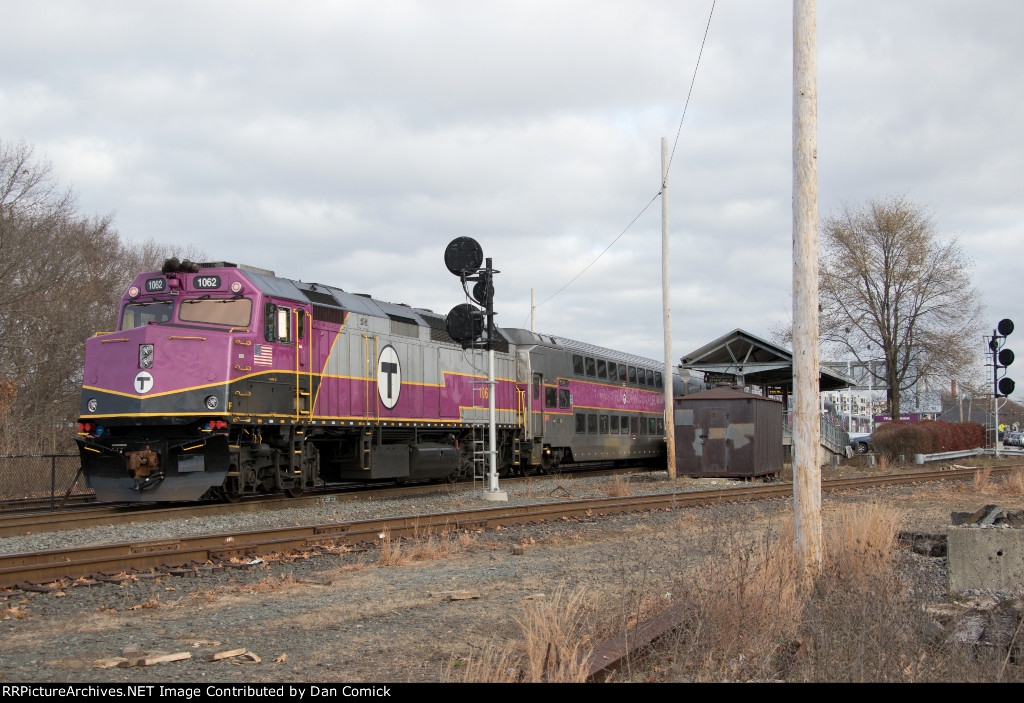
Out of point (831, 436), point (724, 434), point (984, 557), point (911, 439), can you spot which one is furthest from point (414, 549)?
point (831, 436)

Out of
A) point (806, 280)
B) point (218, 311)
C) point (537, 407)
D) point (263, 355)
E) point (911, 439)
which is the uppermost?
point (218, 311)

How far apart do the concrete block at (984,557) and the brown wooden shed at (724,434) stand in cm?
1485

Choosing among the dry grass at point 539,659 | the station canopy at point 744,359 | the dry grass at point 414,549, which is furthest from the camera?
the station canopy at point 744,359

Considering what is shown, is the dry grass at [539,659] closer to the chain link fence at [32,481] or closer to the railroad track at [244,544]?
the railroad track at [244,544]

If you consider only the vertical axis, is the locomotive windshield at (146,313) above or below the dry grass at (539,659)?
above

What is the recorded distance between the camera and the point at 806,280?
26.9 ft

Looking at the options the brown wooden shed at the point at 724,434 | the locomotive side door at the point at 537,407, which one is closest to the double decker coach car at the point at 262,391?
the locomotive side door at the point at 537,407

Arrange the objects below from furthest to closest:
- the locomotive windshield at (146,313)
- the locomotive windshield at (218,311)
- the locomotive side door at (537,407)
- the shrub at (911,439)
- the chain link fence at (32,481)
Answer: the shrub at (911,439), the locomotive side door at (537,407), the chain link fence at (32,481), the locomotive windshield at (146,313), the locomotive windshield at (218,311)

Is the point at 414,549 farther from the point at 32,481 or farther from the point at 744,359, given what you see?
the point at 744,359

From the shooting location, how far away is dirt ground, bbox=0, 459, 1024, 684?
5.71 meters

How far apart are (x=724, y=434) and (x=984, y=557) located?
50.1ft

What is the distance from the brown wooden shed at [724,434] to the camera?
23.5 m

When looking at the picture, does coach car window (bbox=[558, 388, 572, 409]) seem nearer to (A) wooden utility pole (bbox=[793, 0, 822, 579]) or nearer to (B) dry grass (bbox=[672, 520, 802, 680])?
(A) wooden utility pole (bbox=[793, 0, 822, 579])
